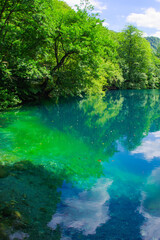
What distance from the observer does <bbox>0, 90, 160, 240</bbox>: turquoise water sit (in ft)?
10.6

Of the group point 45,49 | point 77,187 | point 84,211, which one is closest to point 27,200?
point 84,211

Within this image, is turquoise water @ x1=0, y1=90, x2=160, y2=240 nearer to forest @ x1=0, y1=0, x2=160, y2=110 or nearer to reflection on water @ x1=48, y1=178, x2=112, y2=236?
reflection on water @ x1=48, y1=178, x2=112, y2=236

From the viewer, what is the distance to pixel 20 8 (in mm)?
12805

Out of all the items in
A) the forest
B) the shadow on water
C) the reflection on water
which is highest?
the forest

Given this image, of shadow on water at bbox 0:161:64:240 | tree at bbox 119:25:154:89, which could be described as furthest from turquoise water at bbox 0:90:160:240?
tree at bbox 119:25:154:89

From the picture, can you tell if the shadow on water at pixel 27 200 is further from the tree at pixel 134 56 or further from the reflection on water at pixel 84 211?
the tree at pixel 134 56

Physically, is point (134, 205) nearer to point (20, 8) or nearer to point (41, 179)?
point (41, 179)

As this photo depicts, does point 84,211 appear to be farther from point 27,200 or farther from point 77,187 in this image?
point 27,200

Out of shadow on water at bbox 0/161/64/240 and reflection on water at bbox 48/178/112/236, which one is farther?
reflection on water at bbox 48/178/112/236

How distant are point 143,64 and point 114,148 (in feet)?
149

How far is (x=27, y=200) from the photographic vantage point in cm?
382

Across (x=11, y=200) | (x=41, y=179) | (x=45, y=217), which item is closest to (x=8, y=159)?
(x=41, y=179)

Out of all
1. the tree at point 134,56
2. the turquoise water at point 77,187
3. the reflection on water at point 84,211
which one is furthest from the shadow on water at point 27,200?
the tree at point 134,56

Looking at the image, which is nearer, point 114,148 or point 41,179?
point 41,179
